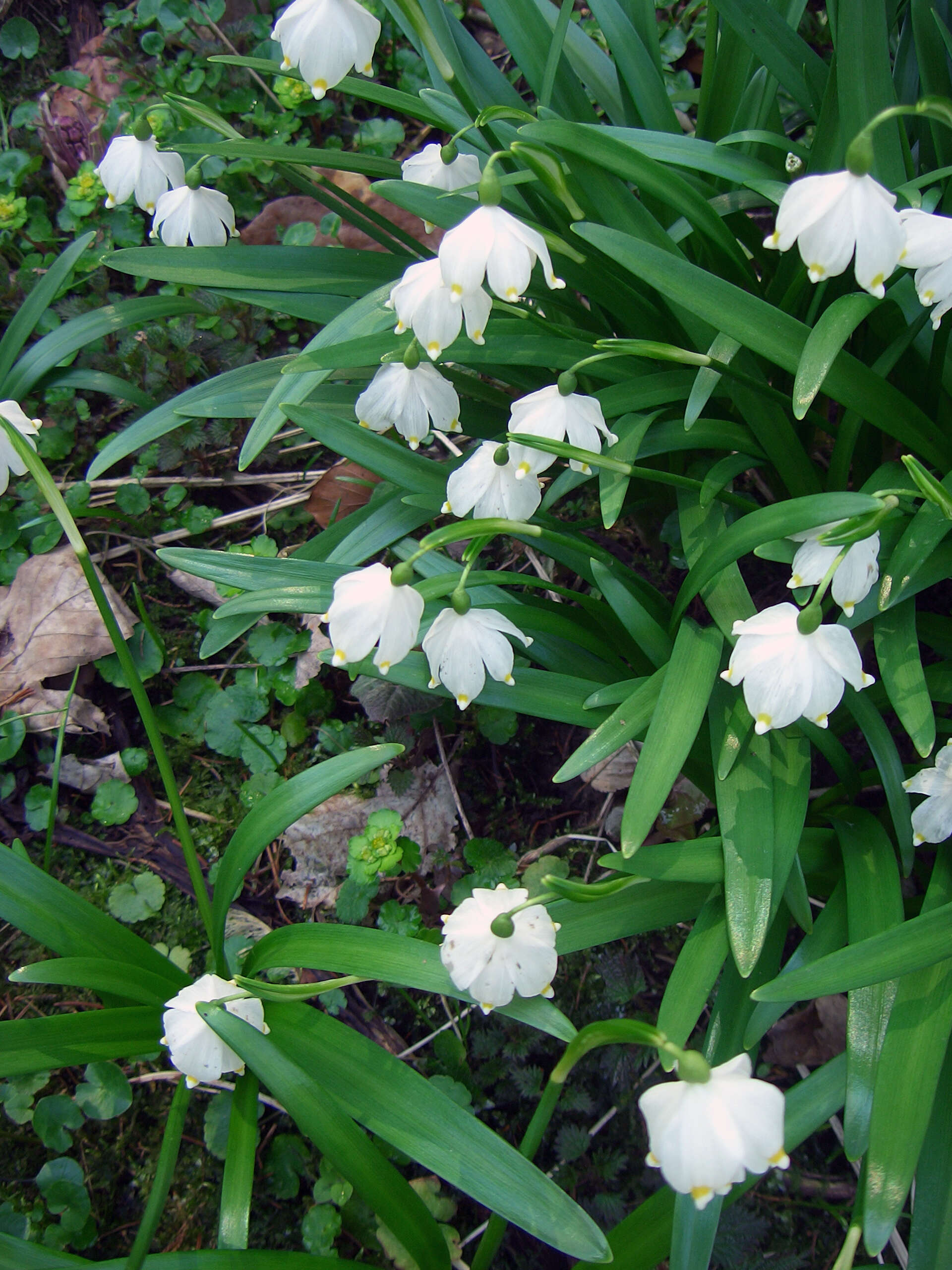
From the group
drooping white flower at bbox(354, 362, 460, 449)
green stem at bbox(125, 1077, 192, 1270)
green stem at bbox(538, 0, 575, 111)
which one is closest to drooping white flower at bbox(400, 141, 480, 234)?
green stem at bbox(538, 0, 575, 111)

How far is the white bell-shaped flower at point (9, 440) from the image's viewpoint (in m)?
1.68

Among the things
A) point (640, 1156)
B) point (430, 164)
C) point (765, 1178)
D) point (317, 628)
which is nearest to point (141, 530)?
point (317, 628)

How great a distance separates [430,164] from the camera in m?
1.71

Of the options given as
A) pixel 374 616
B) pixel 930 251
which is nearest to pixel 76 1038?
pixel 374 616

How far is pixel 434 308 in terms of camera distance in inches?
54.2

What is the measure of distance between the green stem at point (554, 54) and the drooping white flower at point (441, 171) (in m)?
0.17

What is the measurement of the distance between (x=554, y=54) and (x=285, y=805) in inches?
59.2

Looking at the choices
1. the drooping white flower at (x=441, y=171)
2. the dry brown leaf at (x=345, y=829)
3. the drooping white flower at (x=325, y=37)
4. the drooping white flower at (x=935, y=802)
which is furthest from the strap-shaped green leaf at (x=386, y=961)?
the drooping white flower at (x=325, y=37)

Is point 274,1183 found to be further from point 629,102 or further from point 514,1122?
point 629,102

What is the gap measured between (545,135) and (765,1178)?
200cm

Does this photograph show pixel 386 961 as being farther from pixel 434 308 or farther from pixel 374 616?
pixel 434 308

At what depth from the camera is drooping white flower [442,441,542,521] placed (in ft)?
4.92

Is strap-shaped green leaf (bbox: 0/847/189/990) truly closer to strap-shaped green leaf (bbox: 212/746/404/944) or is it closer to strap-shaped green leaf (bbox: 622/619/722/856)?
strap-shaped green leaf (bbox: 212/746/404/944)

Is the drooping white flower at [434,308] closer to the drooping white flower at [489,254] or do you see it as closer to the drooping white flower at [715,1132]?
the drooping white flower at [489,254]
